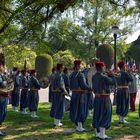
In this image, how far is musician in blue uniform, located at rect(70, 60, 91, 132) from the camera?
12750mm

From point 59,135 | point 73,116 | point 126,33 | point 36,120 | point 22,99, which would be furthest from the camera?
point 126,33

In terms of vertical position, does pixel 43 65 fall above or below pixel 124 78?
above

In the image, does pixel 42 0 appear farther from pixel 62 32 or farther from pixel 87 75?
pixel 62 32

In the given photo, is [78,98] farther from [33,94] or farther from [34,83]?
[33,94]

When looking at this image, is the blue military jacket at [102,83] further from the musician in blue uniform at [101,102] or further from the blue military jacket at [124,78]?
the blue military jacket at [124,78]

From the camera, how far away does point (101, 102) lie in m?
11.7

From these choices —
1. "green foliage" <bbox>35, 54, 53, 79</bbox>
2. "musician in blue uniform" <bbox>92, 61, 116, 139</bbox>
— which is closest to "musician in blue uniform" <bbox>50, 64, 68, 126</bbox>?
"musician in blue uniform" <bbox>92, 61, 116, 139</bbox>

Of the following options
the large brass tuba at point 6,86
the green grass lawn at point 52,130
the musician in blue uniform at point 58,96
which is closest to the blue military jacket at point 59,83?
the musician in blue uniform at point 58,96

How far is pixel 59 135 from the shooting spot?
12.1 m

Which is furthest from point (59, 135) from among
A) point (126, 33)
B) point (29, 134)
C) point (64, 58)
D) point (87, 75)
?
point (126, 33)

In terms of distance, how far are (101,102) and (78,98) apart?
1417 millimetres

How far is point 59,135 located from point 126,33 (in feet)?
136

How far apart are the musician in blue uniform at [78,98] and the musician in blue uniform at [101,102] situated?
1067 mm

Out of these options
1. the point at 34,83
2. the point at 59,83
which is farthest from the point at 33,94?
the point at 59,83
